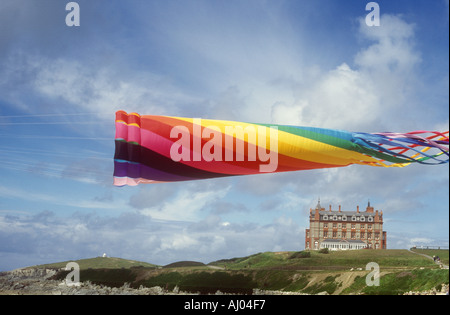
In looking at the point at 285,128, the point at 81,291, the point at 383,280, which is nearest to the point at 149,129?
the point at 285,128

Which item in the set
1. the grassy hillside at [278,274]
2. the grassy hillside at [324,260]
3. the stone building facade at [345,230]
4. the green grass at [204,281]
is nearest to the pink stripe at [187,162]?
the grassy hillside at [278,274]

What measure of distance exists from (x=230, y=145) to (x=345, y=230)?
166 feet

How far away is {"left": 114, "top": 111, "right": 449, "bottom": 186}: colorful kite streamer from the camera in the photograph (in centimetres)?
902

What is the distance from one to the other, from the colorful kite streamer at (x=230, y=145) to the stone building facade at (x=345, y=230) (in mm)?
45299

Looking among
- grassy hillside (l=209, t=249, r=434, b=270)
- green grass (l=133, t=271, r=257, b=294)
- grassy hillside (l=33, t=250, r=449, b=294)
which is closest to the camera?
grassy hillside (l=33, t=250, r=449, b=294)

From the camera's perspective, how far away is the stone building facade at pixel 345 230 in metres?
53.0

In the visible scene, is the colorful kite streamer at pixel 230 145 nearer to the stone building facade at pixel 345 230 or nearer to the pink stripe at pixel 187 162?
the pink stripe at pixel 187 162

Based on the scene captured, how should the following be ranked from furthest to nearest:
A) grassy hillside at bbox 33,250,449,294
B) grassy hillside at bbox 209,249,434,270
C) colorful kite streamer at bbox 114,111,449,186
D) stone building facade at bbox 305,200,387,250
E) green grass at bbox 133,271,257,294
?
1. stone building facade at bbox 305,200,387,250
2. grassy hillside at bbox 209,249,434,270
3. green grass at bbox 133,271,257,294
4. grassy hillside at bbox 33,250,449,294
5. colorful kite streamer at bbox 114,111,449,186

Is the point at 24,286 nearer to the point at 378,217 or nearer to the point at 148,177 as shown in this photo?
the point at 148,177

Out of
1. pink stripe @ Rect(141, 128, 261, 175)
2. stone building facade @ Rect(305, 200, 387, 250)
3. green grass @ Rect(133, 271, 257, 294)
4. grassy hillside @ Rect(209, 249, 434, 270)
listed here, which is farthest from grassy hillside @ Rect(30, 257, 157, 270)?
stone building facade @ Rect(305, 200, 387, 250)

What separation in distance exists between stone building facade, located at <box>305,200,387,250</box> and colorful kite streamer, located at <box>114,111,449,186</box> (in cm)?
4530

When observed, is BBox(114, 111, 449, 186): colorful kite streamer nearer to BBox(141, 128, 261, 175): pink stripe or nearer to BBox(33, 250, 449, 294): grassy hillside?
BBox(141, 128, 261, 175): pink stripe

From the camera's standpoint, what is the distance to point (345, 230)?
56.0 metres
